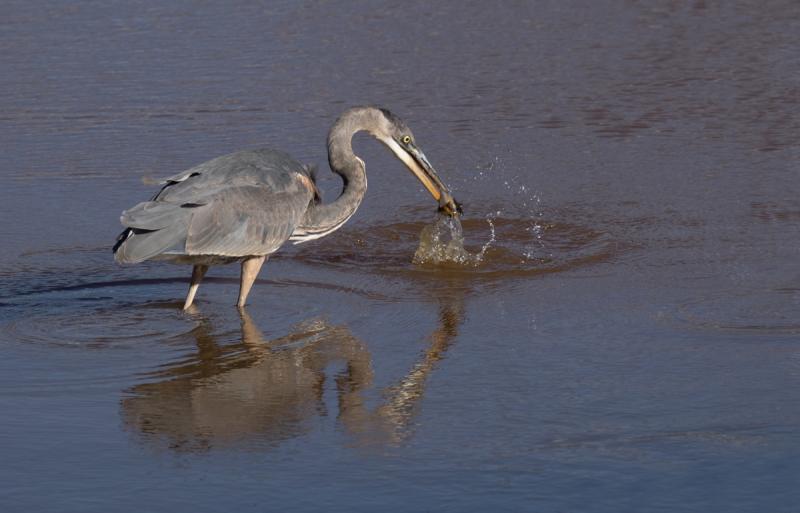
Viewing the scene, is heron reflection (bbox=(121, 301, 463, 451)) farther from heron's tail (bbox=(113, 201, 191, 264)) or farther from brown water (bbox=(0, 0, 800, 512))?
heron's tail (bbox=(113, 201, 191, 264))

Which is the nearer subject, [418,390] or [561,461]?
[561,461]

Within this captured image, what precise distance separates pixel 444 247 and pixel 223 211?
→ 1573mm

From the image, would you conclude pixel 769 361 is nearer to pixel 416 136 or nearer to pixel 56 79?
pixel 416 136

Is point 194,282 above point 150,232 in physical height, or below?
below

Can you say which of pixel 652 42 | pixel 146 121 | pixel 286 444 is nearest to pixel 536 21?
pixel 652 42

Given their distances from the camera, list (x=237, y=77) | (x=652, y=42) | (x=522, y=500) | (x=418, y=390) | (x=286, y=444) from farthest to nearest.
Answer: (x=652, y=42)
(x=237, y=77)
(x=418, y=390)
(x=286, y=444)
(x=522, y=500)

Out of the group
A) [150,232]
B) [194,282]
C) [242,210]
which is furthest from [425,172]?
[150,232]

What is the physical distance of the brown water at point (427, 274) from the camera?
545 centimetres

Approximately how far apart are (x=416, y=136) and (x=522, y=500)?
625cm

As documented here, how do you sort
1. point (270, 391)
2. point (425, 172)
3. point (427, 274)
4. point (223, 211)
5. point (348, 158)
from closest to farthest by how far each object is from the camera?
point (270, 391), point (223, 211), point (427, 274), point (348, 158), point (425, 172)

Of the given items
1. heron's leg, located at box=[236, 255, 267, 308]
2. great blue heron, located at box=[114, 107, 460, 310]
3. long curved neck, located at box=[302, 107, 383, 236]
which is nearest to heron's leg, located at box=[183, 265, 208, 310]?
great blue heron, located at box=[114, 107, 460, 310]

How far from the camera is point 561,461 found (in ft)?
17.7

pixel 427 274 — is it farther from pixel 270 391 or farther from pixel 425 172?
pixel 270 391

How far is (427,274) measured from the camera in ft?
27.6
